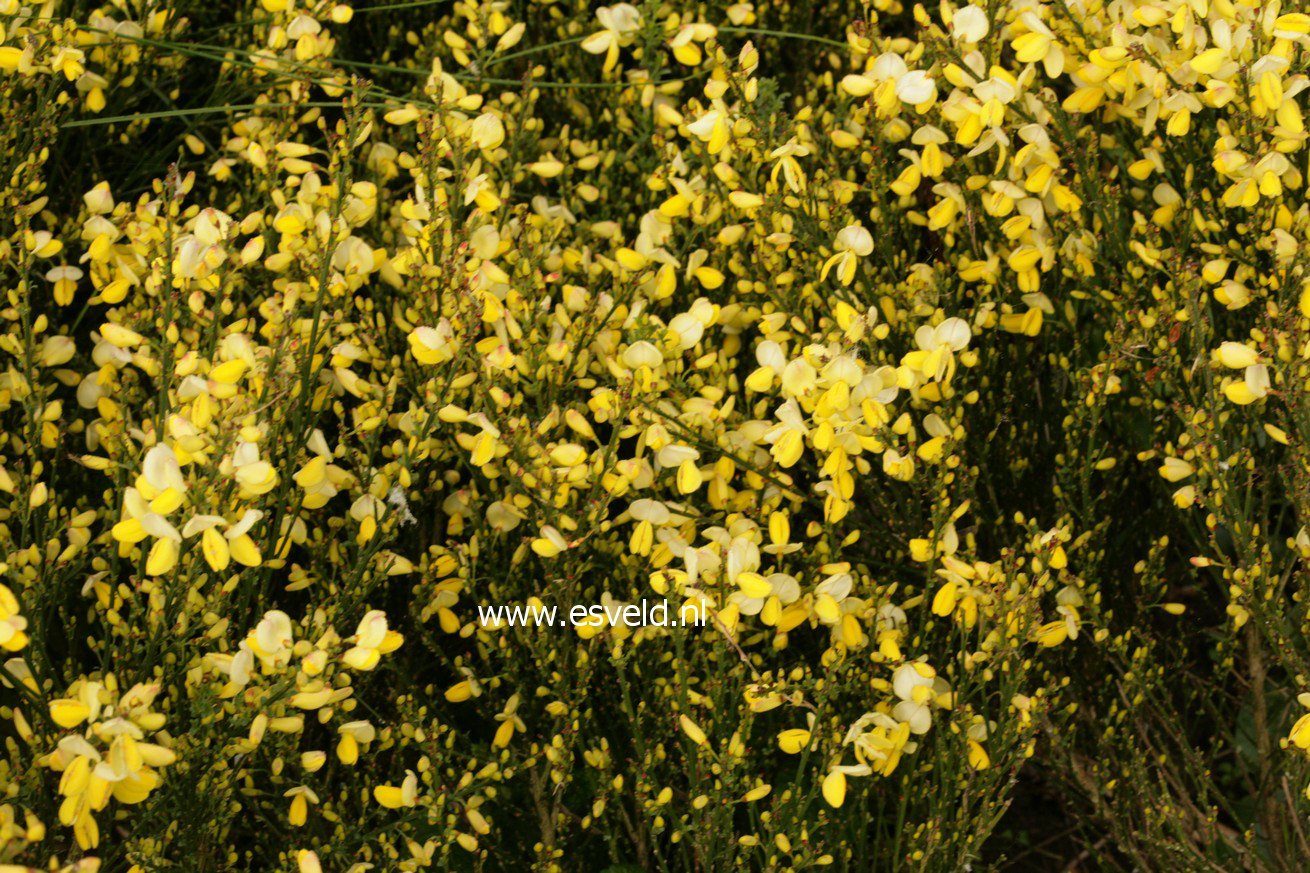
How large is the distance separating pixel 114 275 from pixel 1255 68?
137 cm

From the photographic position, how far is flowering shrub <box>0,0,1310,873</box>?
1.38 m

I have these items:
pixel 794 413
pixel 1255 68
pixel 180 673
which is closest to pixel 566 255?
pixel 794 413

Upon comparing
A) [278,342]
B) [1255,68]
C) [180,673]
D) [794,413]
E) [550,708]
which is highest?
[1255,68]

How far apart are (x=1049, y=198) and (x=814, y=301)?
343 millimetres

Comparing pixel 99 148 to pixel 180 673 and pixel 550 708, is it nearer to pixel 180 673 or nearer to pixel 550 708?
pixel 180 673

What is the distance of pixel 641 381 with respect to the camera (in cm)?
145

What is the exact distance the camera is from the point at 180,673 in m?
1.37

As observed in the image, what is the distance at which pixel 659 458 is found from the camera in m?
1.48

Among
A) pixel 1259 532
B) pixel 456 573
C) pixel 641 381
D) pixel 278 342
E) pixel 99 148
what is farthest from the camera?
pixel 99 148

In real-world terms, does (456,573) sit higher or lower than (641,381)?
lower

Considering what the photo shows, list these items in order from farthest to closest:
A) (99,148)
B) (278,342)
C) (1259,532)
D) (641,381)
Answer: (99,148) → (1259,532) → (641,381) → (278,342)

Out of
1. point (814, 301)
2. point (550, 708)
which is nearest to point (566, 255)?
point (814, 301)

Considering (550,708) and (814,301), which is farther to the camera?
(814,301)

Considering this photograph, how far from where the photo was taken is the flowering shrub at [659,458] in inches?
54.2
